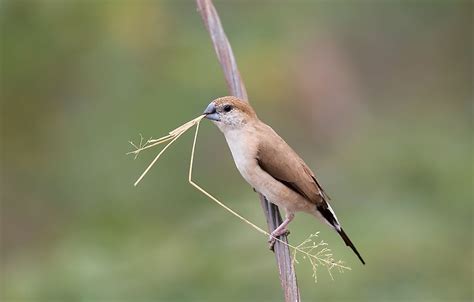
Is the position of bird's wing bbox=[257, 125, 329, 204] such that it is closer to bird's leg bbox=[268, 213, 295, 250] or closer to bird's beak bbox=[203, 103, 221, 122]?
bird's leg bbox=[268, 213, 295, 250]

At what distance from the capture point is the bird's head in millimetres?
4113

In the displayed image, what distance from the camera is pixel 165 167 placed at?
21.1ft

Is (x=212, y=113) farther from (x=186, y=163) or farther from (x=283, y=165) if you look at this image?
(x=186, y=163)

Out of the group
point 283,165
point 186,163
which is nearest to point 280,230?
point 283,165

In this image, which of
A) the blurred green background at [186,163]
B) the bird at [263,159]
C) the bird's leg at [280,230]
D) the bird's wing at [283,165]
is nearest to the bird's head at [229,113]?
the bird at [263,159]

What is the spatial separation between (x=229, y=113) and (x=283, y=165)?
0.36m

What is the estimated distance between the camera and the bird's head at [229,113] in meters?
4.11

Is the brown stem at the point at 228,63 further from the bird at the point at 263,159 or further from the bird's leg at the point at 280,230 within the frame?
the bird at the point at 263,159

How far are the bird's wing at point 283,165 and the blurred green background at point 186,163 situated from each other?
1.97ft

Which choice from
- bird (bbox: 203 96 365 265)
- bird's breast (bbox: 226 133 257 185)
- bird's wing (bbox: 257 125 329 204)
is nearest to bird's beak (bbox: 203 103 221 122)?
bird (bbox: 203 96 365 265)

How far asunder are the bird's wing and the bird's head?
0.13 metres
